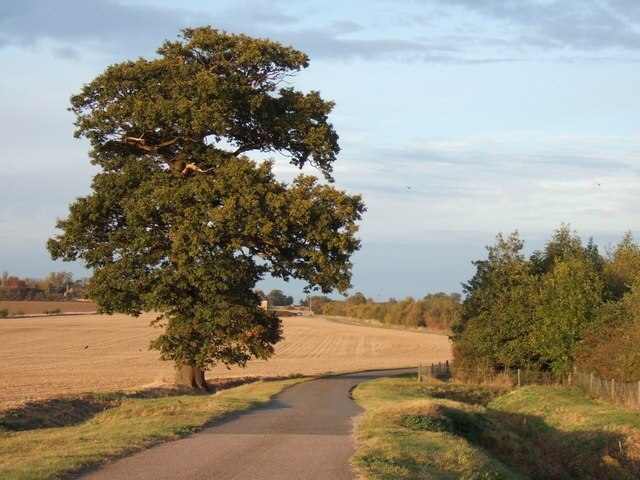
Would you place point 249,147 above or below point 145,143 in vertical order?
above

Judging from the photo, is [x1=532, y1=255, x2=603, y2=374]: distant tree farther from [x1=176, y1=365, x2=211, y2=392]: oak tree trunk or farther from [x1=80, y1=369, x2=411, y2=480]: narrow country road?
[x1=80, y1=369, x2=411, y2=480]: narrow country road

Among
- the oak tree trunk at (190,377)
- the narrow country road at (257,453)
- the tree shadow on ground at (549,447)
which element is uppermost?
the narrow country road at (257,453)

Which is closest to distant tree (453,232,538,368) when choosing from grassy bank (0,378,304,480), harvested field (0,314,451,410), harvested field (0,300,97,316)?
harvested field (0,314,451,410)

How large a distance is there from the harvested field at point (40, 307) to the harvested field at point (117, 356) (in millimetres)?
13388

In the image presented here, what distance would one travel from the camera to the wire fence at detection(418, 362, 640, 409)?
32.0 m

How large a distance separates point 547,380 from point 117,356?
110 feet

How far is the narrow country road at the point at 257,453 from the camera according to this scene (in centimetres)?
1193

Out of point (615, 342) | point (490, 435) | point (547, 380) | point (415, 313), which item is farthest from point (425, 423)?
point (415, 313)

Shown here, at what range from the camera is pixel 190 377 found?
3441 cm

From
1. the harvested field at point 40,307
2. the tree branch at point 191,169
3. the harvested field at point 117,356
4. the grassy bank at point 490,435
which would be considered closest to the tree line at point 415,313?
the harvested field at point 117,356

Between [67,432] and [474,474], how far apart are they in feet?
28.8

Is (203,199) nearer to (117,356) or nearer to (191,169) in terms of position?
(191,169)

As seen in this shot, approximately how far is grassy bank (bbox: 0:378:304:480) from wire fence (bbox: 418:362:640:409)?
15.3 metres

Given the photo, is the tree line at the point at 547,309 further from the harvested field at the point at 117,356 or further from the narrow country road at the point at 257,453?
the narrow country road at the point at 257,453
